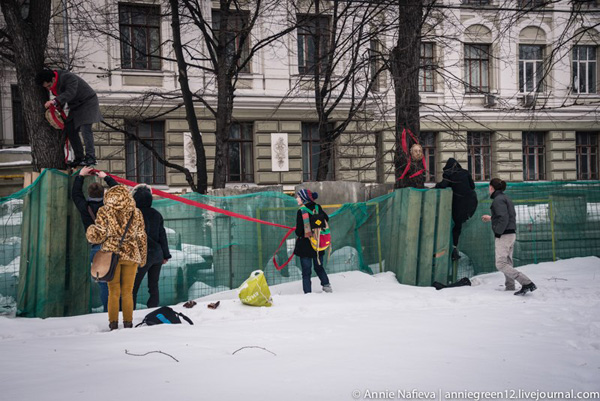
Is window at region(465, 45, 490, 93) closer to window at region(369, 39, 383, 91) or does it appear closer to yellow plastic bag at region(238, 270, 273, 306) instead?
window at region(369, 39, 383, 91)

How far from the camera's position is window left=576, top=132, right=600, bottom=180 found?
2527 centimetres

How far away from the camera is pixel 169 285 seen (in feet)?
26.8

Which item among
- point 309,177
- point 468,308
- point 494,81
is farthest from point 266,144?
point 468,308

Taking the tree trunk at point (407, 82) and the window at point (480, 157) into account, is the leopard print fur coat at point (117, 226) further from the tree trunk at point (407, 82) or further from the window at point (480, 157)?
the window at point (480, 157)

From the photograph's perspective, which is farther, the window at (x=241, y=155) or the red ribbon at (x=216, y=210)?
the window at (x=241, y=155)

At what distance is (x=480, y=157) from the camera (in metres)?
24.2

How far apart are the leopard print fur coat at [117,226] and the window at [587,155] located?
2422cm

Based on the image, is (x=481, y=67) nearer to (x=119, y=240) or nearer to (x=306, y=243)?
(x=306, y=243)

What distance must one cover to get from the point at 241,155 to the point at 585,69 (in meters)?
16.4

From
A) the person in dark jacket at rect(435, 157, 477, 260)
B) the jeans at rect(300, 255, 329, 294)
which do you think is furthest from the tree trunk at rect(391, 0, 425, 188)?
the jeans at rect(300, 255, 329, 294)

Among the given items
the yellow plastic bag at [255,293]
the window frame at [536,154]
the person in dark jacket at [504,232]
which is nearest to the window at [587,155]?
the window frame at [536,154]

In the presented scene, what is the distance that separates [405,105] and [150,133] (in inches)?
513

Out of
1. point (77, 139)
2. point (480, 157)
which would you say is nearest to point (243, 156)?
point (480, 157)

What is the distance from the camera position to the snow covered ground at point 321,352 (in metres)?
3.55
